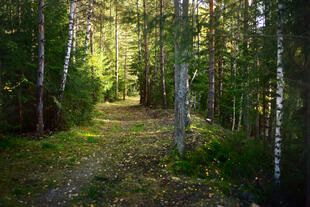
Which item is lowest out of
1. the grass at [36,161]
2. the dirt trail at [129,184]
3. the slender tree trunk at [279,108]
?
the dirt trail at [129,184]

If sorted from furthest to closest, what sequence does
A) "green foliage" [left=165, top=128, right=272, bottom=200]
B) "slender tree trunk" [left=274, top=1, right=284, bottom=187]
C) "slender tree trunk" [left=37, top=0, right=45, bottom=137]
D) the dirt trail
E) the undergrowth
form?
1. "slender tree trunk" [left=37, top=0, right=45, bottom=137]
2. "green foliage" [left=165, top=128, right=272, bottom=200]
3. the undergrowth
4. "slender tree trunk" [left=274, top=1, right=284, bottom=187]
5. the dirt trail

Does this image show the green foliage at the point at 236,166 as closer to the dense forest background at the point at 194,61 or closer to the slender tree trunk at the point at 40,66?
the dense forest background at the point at 194,61

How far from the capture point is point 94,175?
697cm

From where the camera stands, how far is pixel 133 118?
17.2 meters

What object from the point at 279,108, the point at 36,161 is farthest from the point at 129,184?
the point at 279,108

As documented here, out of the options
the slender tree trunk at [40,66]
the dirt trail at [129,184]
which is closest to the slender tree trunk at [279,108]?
the dirt trail at [129,184]

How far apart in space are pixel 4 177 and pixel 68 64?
646cm

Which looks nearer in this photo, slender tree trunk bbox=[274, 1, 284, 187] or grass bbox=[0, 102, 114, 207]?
grass bbox=[0, 102, 114, 207]

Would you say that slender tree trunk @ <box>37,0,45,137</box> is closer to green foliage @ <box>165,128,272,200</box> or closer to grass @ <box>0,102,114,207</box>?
grass @ <box>0,102,114,207</box>

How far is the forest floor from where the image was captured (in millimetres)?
5594

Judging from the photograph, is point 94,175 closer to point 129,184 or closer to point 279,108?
point 129,184

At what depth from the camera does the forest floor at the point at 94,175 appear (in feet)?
18.4

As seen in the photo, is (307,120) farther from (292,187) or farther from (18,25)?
(18,25)

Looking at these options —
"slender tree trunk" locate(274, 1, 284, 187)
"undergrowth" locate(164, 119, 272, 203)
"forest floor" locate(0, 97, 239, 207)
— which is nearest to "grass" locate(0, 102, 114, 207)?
"forest floor" locate(0, 97, 239, 207)
